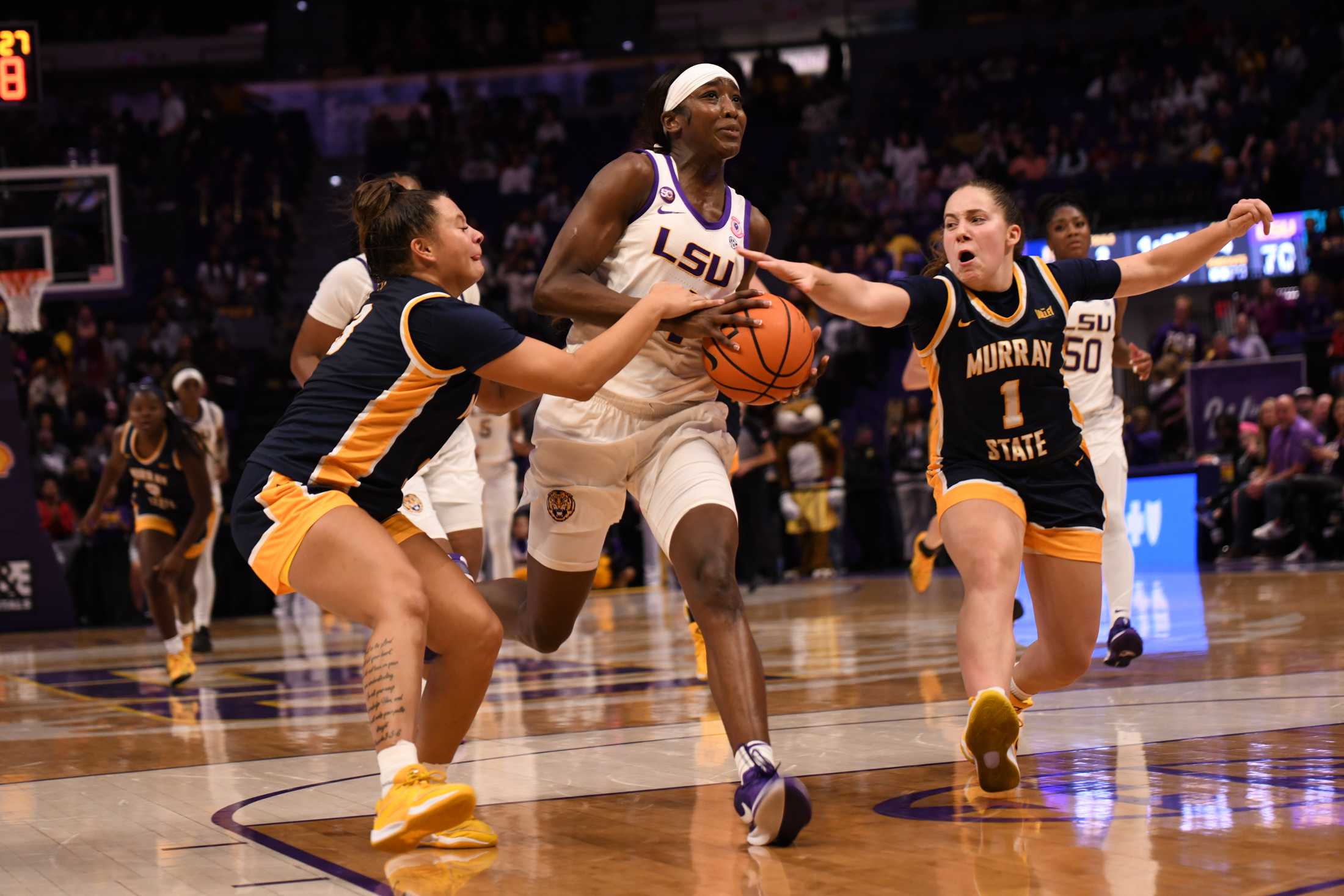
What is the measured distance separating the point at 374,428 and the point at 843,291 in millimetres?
1373

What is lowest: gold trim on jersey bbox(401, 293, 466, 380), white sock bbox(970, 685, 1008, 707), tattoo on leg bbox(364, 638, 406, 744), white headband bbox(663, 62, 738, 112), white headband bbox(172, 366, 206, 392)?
white sock bbox(970, 685, 1008, 707)

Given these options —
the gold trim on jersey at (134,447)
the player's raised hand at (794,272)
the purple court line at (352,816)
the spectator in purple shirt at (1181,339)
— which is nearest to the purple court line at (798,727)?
the purple court line at (352,816)

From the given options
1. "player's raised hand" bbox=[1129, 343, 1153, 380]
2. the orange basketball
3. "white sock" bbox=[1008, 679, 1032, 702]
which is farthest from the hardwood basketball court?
"player's raised hand" bbox=[1129, 343, 1153, 380]

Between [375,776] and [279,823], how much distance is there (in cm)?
75

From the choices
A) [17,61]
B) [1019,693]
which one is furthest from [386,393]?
[17,61]

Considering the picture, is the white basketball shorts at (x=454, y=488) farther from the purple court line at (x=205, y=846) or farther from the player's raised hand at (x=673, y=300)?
the player's raised hand at (x=673, y=300)

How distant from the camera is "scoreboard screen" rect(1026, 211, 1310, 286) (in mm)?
18219

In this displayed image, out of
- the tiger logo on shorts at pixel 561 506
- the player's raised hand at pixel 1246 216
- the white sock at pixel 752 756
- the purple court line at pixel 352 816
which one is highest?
the player's raised hand at pixel 1246 216

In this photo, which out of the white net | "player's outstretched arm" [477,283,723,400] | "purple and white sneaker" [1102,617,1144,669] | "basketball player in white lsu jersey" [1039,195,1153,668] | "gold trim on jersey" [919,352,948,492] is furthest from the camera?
the white net

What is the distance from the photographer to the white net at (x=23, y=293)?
1551 cm

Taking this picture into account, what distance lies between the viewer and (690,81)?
4883 mm

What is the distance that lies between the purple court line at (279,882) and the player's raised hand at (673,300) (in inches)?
64.6

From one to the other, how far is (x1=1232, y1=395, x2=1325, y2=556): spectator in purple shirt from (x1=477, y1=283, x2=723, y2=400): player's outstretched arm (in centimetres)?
1190

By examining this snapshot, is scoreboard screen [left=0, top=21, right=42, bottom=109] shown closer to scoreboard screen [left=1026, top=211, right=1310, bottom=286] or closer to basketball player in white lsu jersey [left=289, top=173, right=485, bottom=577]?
basketball player in white lsu jersey [left=289, top=173, right=485, bottom=577]
